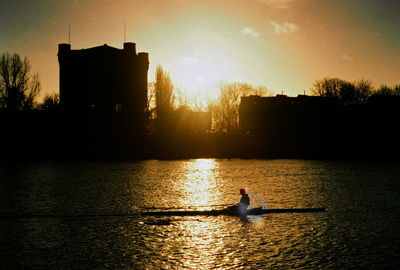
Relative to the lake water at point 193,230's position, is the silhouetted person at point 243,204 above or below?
above

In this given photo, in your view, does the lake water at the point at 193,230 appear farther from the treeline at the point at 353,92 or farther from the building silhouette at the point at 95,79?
the treeline at the point at 353,92

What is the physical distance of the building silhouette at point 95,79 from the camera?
59028mm

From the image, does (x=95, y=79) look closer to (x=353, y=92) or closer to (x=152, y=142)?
(x=152, y=142)

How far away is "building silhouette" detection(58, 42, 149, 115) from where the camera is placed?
Result: 194 feet

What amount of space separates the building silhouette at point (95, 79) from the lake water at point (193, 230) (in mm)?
38300

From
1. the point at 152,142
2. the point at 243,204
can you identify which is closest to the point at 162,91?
the point at 152,142

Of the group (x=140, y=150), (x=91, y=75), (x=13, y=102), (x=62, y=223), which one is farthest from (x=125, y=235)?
(x=13, y=102)

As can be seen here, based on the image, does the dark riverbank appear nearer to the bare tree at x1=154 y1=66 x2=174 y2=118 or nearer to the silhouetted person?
the bare tree at x1=154 y1=66 x2=174 y2=118

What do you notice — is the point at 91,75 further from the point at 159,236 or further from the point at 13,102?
the point at 159,236

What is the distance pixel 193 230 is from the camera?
11.8 metres

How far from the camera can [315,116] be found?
72.9 metres

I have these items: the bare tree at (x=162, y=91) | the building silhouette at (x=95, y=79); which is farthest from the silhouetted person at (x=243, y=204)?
the bare tree at (x=162, y=91)

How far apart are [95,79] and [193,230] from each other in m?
51.2

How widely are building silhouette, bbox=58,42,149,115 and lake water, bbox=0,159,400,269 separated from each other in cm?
3830
